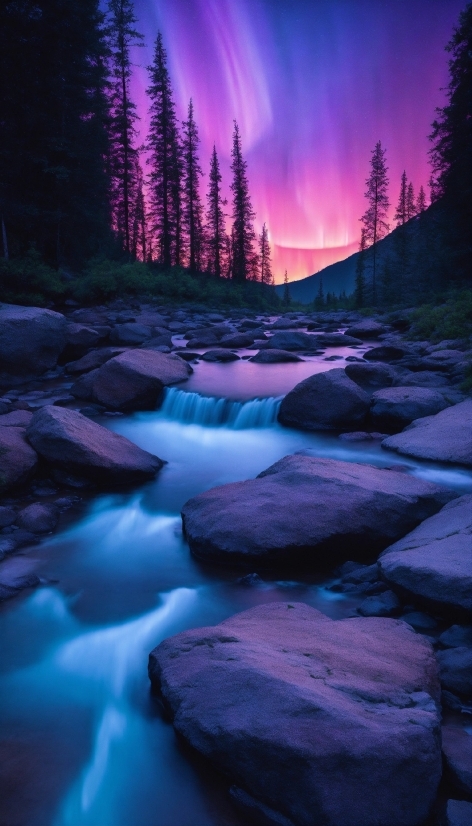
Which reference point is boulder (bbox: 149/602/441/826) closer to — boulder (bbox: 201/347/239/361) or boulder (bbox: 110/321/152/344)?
boulder (bbox: 201/347/239/361)

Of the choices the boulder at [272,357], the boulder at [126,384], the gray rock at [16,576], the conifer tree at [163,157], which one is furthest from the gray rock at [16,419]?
the conifer tree at [163,157]

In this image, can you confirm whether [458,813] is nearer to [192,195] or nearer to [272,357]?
[272,357]

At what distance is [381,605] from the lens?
4.61 meters

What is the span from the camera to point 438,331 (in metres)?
19.4

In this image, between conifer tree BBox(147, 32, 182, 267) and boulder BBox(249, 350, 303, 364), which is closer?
boulder BBox(249, 350, 303, 364)

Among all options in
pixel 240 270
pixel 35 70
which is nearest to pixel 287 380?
pixel 35 70

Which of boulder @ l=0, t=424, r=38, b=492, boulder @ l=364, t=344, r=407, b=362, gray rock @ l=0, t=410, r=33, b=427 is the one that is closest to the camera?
boulder @ l=0, t=424, r=38, b=492

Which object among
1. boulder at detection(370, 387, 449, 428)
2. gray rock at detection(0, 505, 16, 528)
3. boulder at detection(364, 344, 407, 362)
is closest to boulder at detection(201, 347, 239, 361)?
boulder at detection(364, 344, 407, 362)

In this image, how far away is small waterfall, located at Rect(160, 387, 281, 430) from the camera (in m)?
12.1

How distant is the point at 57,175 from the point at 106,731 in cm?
2567

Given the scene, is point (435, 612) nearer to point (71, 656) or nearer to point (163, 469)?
point (71, 656)

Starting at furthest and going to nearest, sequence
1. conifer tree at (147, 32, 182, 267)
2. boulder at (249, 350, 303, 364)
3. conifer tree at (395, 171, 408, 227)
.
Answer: conifer tree at (395, 171, 408, 227)
conifer tree at (147, 32, 182, 267)
boulder at (249, 350, 303, 364)

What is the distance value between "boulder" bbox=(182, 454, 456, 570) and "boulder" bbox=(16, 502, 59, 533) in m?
1.78

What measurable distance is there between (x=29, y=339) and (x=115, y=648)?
1085cm
